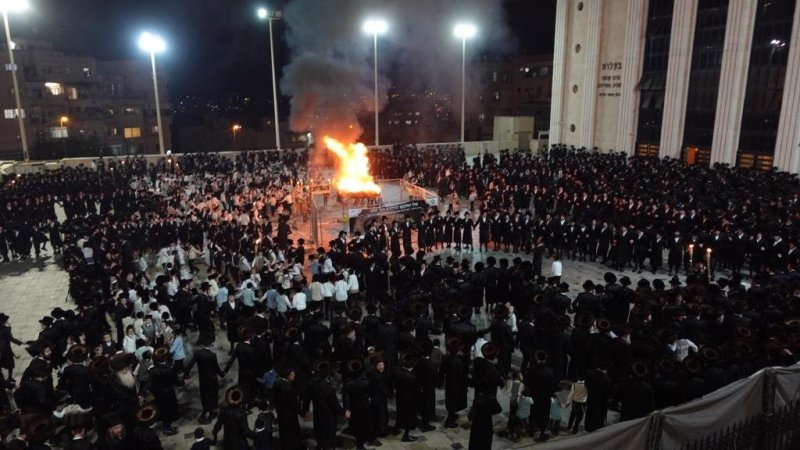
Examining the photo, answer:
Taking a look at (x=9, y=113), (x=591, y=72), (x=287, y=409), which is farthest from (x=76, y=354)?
(x=9, y=113)

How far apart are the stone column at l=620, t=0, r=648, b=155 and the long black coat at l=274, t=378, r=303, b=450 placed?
3219 centimetres

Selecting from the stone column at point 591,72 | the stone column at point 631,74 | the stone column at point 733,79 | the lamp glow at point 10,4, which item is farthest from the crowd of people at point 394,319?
the stone column at point 591,72

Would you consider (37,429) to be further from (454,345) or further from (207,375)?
(454,345)

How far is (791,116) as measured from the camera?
86.5 ft

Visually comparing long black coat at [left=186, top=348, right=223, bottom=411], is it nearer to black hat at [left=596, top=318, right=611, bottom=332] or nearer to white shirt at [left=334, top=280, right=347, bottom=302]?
white shirt at [left=334, top=280, right=347, bottom=302]

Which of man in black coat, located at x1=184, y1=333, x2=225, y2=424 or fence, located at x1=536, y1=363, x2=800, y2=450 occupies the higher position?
fence, located at x1=536, y1=363, x2=800, y2=450

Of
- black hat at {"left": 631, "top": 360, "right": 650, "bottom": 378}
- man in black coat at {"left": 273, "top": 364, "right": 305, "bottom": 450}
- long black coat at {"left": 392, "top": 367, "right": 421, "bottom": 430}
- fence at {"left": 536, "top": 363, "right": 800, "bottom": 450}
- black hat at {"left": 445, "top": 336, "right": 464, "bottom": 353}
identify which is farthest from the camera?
black hat at {"left": 445, "top": 336, "right": 464, "bottom": 353}

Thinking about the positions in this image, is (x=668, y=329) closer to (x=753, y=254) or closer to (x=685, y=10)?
(x=753, y=254)

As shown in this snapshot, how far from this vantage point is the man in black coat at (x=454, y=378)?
8203mm

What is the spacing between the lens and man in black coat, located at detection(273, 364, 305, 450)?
25.0 ft

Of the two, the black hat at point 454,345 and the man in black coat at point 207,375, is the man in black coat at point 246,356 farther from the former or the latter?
the black hat at point 454,345

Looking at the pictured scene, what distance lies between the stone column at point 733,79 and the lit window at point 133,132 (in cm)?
4679

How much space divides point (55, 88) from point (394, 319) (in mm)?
48511

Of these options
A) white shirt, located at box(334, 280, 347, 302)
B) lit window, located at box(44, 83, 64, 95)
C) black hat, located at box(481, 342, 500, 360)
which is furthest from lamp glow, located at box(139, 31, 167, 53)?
black hat, located at box(481, 342, 500, 360)
